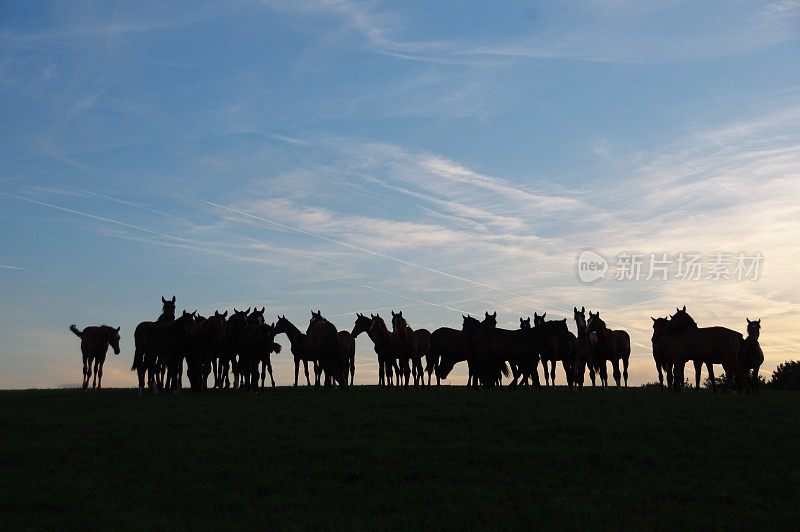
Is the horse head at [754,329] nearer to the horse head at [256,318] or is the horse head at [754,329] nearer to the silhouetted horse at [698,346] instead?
the silhouetted horse at [698,346]

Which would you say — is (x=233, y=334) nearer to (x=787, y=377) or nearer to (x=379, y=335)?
(x=379, y=335)

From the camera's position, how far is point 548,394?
28.0 meters

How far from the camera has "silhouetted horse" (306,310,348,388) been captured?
3438 centimetres

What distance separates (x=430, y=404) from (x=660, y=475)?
933 centimetres

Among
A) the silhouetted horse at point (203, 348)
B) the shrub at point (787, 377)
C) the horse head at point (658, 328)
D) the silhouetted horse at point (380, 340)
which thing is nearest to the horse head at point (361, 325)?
the silhouetted horse at point (380, 340)

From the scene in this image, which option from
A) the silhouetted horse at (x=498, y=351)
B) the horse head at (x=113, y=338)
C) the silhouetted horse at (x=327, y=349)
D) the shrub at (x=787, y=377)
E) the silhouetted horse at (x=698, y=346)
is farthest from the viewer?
the shrub at (x=787, y=377)

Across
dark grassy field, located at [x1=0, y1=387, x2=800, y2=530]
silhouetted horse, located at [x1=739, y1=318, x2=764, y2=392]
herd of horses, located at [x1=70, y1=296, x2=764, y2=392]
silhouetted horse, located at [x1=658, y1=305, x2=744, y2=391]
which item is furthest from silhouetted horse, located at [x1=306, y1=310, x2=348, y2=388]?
silhouetted horse, located at [x1=739, y1=318, x2=764, y2=392]

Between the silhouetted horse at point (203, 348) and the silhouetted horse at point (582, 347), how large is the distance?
14.1 metres

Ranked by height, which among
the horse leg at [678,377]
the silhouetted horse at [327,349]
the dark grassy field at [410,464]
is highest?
the silhouetted horse at [327,349]

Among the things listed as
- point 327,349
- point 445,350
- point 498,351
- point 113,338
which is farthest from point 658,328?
point 113,338

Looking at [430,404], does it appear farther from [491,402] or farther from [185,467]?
[185,467]

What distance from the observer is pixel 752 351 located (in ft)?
105

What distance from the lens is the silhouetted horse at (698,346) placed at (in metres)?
29.6

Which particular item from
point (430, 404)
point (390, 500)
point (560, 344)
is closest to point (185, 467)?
point (390, 500)
